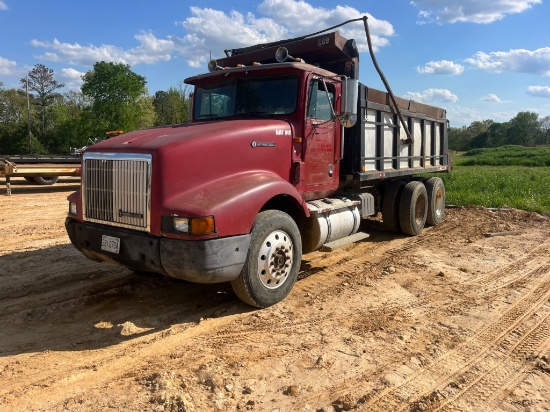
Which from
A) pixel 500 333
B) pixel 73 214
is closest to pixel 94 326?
pixel 73 214

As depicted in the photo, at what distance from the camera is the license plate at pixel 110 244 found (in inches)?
175

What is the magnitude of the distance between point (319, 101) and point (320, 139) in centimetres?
51

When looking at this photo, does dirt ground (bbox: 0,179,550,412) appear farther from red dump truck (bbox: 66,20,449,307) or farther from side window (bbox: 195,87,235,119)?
side window (bbox: 195,87,235,119)

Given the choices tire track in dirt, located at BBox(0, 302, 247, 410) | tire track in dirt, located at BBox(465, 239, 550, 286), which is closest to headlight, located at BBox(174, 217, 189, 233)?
tire track in dirt, located at BBox(0, 302, 247, 410)

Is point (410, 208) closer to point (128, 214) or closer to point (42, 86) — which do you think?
point (128, 214)

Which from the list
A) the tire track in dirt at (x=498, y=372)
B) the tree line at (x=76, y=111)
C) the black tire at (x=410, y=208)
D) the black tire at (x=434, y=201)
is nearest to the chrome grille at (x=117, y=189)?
the tire track in dirt at (x=498, y=372)

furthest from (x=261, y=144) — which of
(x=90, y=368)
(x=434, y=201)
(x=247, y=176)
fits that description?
(x=434, y=201)

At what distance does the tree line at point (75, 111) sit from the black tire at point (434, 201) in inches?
1223

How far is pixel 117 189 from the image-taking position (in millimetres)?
4488

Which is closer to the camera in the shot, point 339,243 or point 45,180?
point 339,243

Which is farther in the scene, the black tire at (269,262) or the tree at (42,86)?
the tree at (42,86)

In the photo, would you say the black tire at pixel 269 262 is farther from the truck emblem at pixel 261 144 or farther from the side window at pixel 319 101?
the side window at pixel 319 101

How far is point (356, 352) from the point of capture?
12.6ft

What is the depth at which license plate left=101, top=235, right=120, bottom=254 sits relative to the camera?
4.45 meters
